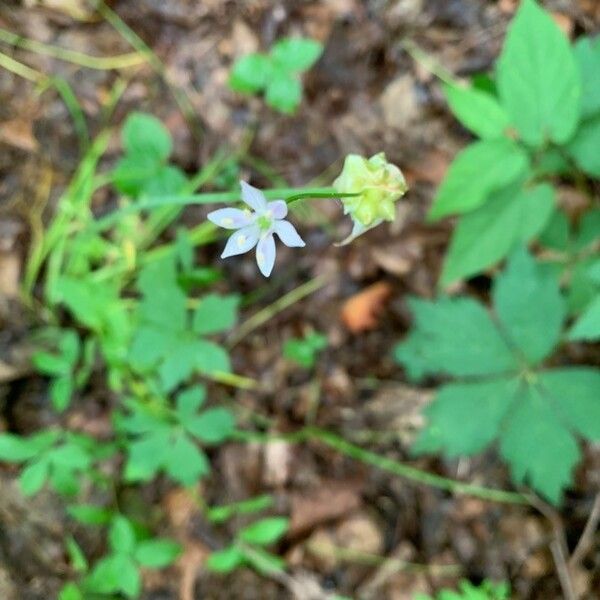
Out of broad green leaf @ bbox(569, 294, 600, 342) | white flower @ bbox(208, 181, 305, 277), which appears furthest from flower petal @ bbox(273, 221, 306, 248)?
broad green leaf @ bbox(569, 294, 600, 342)

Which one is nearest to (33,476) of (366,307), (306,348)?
(306,348)

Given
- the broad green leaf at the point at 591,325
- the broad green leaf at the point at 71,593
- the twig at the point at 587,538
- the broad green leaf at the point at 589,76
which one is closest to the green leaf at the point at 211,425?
the broad green leaf at the point at 71,593

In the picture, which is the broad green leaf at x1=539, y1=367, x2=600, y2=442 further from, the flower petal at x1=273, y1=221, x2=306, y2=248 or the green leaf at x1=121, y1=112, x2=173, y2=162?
the green leaf at x1=121, y1=112, x2=173, y2=162

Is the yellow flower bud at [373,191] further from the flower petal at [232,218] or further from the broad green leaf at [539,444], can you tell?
the broad green leaf at [539,444]

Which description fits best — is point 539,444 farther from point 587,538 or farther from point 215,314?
point 215,314

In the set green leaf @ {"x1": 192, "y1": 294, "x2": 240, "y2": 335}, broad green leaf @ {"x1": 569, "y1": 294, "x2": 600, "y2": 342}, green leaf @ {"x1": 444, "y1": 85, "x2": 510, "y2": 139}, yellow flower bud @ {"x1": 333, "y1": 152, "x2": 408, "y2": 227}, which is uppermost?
green leaf @ {"x1": 444, "y1": 85, "x2": 510, "y2": 139}

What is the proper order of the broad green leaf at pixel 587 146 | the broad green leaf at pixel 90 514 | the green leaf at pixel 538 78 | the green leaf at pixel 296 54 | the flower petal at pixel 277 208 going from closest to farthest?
the flower petal at pixel 277 208 < the green leaf at pixel 538 78 < the broad green leaf at pixel 587 146 < the broad green leaf at pixel 90 514 < the green leaf at pixel 296 54
